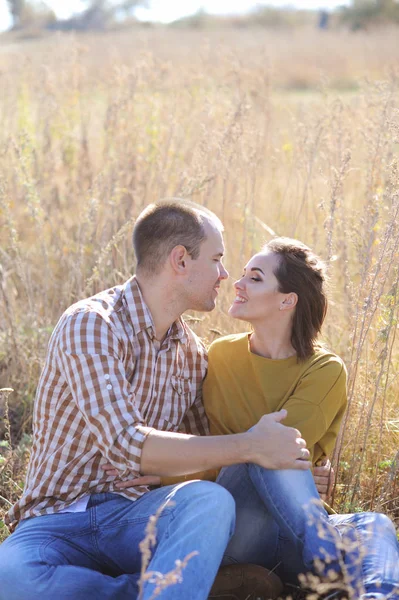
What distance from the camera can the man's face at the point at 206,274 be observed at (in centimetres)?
264

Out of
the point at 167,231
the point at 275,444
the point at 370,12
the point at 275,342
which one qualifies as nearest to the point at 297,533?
the point at 275,444

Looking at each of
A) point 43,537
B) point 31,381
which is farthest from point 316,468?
point 31,381

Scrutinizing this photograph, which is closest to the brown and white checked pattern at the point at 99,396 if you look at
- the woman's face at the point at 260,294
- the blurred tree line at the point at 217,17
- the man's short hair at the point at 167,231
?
the man's short hair at the point at 167,231

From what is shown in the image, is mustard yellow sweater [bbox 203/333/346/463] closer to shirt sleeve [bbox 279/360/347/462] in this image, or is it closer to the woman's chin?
shirt sleeve [bbox 279/360/347/462]

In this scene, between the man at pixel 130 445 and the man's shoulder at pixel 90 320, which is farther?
the man's shoulder at pixel 90 320

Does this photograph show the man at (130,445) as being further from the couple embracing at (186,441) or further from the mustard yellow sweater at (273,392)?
the mustard yellow sweater at (273,392)

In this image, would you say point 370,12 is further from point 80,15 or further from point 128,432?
point 128,432

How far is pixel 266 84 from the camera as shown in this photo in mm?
4828

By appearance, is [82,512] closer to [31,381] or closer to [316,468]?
[316,468]

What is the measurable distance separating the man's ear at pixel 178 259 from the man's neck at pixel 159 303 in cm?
6

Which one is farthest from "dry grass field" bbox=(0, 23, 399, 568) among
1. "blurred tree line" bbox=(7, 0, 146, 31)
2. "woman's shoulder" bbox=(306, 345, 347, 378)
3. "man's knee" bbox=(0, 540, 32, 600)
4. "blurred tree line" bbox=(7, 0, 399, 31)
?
"blurred tree line" bbox=(7, 0, 146, 31)

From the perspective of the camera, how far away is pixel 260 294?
108 inches

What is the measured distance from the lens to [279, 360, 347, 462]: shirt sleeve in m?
2.55

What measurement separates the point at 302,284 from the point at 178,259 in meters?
0.46
